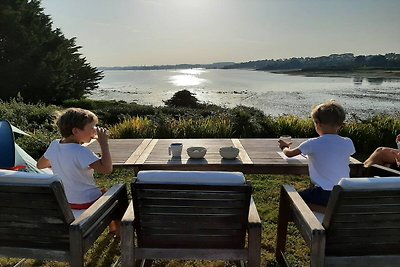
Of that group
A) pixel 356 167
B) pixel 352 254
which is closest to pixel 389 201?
pixel 352 254

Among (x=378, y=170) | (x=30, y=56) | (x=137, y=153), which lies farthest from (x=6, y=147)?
(x=30, y=56)

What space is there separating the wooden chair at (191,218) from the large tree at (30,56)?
2609 centimetres

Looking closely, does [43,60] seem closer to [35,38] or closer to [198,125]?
[35,38]

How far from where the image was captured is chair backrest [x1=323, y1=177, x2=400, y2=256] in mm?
2146

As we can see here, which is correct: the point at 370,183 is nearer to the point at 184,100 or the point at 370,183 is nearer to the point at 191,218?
the point at 191,218

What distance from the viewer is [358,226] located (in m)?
2.30

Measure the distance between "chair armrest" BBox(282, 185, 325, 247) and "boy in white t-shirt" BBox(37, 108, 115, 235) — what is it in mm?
1414

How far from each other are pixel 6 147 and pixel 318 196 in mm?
3561

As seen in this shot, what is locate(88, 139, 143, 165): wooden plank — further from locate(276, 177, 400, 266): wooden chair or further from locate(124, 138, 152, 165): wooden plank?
locate(276, 177, 400, 266): wooden chair

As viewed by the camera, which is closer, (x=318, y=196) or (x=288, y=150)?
(x=318, y=196)

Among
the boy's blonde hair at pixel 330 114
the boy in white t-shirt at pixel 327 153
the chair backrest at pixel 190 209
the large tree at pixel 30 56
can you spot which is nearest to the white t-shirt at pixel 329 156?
the boy in white t-shirt at pixel 327 153

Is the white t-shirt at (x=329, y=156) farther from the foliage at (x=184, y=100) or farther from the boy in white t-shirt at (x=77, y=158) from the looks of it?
the foliage at (x=184, y=100)

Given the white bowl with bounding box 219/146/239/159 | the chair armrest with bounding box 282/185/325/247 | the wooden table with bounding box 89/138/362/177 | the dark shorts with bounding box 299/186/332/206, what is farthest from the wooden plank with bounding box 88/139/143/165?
the dark shorts with bounding box 299/186/332/206

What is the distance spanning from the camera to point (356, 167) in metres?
3.57
